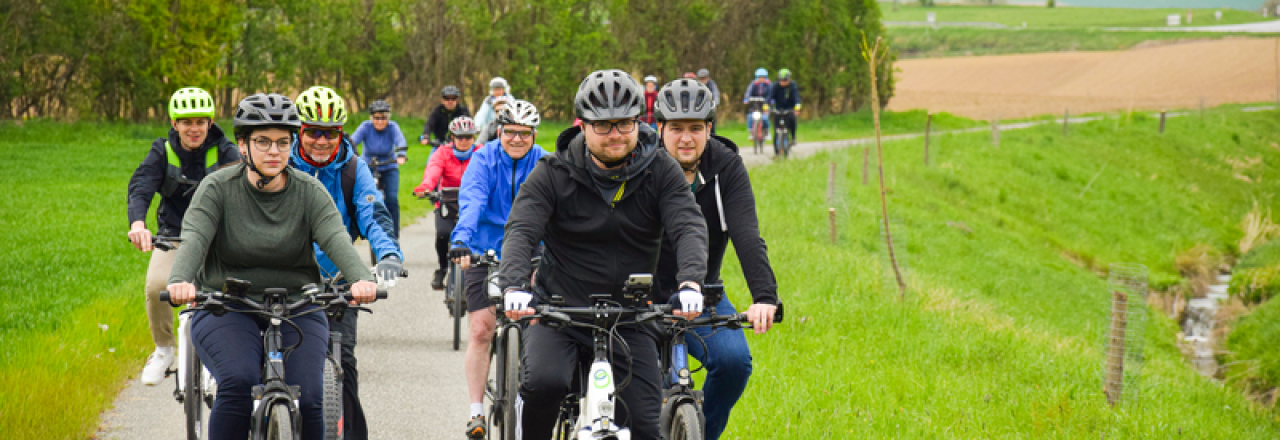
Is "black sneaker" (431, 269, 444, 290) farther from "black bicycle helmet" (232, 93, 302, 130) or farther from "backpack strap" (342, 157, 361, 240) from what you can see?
"black bicycle helmet" (232, 93, 302, 130)

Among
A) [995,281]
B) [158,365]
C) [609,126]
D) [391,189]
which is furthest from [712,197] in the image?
[995,281]

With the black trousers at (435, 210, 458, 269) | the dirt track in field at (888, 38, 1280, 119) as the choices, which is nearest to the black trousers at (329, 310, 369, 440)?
the black trousers at (435, 210, 458, 269)

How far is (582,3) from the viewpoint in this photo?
1634 inches

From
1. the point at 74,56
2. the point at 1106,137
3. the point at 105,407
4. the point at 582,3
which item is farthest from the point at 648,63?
the point at 105,407

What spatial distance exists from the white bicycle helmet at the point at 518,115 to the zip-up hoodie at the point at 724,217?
4.97ft

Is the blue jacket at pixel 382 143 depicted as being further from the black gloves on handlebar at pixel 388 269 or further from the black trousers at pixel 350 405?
the black gloves on handlebar at pixel 388 269

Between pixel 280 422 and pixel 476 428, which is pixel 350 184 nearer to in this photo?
pixel 476 428

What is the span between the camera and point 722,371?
5.15 meters

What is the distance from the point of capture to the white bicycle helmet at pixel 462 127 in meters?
10.2

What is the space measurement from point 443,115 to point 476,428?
8.65 metres

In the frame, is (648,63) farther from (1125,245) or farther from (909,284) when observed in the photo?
(909,284)

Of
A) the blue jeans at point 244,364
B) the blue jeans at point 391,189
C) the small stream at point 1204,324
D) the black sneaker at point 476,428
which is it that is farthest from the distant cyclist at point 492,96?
the small stream at point 1204,324

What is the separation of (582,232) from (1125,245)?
2458 centimetres

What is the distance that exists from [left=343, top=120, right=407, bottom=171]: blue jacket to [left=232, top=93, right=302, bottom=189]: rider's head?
8278mm
